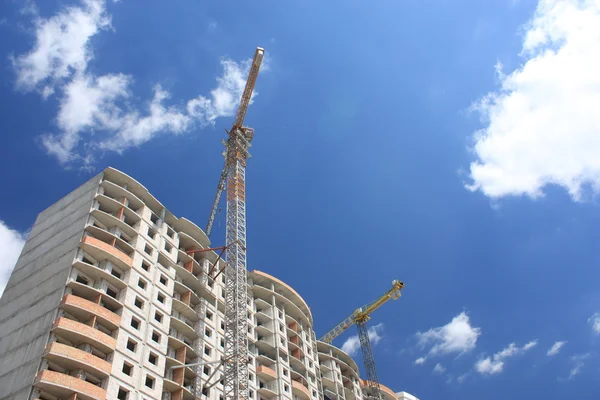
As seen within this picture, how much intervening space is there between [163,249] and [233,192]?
16.1 m

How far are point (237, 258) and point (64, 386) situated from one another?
27095 mm

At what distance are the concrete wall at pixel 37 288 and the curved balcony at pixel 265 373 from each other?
24268mm

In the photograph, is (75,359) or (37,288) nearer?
(75,359)

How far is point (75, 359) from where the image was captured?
39.2 metres

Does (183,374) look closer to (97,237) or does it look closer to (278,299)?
(97,237)

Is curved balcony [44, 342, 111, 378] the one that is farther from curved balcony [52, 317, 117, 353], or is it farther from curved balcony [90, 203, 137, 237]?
curved balcony [90, 203, 137, 237]

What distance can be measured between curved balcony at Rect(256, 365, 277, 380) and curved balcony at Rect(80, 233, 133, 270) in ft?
64.4

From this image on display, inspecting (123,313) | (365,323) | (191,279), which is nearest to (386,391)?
(365,323)

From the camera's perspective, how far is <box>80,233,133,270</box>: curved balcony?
47.1 metres

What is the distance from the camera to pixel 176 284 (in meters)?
55.2

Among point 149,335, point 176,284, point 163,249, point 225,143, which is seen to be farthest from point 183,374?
point 225,143

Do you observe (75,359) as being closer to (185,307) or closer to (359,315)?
(185,307)

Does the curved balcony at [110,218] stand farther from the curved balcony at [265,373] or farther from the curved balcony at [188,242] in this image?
the curved balcony at [265,373]

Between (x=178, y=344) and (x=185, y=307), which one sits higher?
(x=185, y=307)
